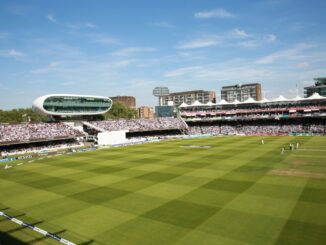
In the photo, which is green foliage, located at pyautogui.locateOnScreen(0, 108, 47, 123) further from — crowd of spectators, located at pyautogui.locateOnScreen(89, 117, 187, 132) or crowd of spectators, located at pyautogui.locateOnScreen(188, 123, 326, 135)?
crowd of spectators, located at pyautogui.locateOnScreen(188, 123, 326, 135)

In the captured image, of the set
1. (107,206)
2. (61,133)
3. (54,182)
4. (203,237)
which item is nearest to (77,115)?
(61,133)

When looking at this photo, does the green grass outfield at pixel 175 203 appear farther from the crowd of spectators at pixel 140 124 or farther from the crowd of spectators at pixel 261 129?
the crowd of spectators at pixel 261 129

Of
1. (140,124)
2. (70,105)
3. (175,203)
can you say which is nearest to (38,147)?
(70,105)

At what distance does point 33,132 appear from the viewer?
59531 mm

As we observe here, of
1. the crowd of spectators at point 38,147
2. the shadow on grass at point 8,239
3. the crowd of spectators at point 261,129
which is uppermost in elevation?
the crowd of spectators at point 261,129

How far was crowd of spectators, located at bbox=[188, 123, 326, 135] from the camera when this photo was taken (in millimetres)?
73062

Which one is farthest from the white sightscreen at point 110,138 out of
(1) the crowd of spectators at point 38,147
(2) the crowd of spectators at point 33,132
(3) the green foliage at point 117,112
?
(3) the green foliage at point 117,112

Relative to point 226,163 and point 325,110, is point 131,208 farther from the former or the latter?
point 325,110

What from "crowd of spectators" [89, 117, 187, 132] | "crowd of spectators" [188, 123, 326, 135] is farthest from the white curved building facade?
"crowd of spectators" [188, 123, 326, 135]

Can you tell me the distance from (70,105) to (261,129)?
2159 inches

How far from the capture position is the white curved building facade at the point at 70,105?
2589 inches

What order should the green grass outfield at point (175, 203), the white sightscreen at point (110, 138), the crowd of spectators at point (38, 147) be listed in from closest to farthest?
the green grass outfield at point (175, 203)
the crowd of spectators at point (38, 147)
the white sightscreen at point (110, 138)

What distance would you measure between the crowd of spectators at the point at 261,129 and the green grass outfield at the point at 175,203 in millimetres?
43697

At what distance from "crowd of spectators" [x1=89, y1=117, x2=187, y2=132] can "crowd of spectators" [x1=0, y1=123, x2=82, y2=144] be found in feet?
34.3
